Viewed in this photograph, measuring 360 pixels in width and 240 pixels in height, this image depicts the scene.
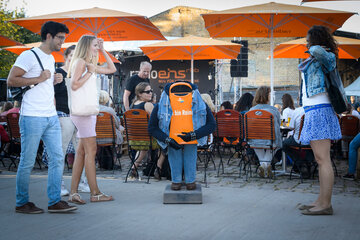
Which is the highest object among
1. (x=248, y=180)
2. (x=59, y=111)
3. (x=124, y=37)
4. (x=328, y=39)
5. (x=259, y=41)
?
(x=259, y=41)

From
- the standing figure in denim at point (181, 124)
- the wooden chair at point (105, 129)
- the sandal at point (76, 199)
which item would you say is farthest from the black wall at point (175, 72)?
the sandal at point (76, 199)

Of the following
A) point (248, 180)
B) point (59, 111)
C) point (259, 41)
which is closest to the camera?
point (59, 111)

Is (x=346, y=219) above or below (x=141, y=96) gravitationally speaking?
below

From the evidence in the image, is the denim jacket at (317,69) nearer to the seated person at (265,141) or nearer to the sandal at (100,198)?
the seated person at (265,141)

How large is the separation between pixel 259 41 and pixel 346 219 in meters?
30.7

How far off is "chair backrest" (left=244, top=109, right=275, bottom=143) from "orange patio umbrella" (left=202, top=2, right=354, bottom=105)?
1841 mm

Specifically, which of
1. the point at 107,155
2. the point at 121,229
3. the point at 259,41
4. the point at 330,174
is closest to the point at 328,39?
the point at 330,174

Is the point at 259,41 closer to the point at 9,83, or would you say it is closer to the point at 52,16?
the point at 52,16

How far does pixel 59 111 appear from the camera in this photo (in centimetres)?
607

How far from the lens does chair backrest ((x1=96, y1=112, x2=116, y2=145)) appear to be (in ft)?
27.7

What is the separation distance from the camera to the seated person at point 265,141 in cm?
778

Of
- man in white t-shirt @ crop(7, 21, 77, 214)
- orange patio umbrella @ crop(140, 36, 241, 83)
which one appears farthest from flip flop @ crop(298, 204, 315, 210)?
orange patio umbrella @ crop(140, 36, 241, 83)

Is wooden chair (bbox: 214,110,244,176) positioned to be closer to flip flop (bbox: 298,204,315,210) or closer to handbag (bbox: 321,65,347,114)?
flip flop (bbox: 298,204,315,210)

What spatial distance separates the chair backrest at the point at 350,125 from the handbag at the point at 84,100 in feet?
21.6
